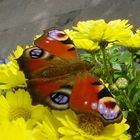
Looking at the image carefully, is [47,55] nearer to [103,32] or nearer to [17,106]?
[17,106]

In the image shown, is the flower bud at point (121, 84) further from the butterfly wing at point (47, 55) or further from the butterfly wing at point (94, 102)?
the butterfly wing at point (94, 102)

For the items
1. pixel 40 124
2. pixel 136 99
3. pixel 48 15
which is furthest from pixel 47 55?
pixel 48 15

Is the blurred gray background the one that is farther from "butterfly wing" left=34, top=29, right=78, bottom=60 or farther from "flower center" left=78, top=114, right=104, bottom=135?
"flower center" left=78, top=114, right=104, bottom=135

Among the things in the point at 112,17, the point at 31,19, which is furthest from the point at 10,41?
the point at 112,17

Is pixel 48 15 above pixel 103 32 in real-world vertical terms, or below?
above

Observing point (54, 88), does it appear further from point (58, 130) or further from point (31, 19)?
point (31, 19)

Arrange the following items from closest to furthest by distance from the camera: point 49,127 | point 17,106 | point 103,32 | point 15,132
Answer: point 15,132 → point 49,127 → point 17,106 → point 103,32

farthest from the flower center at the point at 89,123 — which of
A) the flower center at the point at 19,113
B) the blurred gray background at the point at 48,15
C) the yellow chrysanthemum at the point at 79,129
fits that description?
the blurred gray background at the point at 48,15
